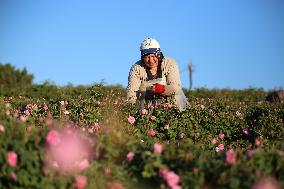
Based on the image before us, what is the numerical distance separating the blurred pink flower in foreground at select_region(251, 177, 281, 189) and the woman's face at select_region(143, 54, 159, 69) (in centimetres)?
556

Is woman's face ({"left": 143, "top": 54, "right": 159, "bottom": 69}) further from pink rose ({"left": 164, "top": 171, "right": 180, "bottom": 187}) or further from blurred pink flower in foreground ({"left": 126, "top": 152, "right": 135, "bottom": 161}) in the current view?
pink rose ({"left": 164, "top": 171, "right": 180, "bottom": 187})

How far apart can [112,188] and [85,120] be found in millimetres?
4276

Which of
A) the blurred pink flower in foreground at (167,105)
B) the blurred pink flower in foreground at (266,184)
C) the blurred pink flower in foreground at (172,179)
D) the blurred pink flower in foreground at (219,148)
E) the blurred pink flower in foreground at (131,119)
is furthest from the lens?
the blurred pink flower in foreground at (167,105)

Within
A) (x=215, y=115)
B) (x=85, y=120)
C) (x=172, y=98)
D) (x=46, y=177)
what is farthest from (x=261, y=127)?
(x=46, y=177)

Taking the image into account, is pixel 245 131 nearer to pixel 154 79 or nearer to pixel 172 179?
pixel 154 79

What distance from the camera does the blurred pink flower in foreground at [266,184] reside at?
405cm

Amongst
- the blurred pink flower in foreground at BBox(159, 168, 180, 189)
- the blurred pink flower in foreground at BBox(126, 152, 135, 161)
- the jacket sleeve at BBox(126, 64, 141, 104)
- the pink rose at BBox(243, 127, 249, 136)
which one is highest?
the jacket sleeve at BBox(126, 64, 141, 104)

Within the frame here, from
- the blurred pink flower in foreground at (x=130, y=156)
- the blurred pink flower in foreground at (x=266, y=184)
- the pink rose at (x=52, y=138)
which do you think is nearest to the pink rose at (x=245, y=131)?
the blurred pink flower in foreground at (x=130, y=156)

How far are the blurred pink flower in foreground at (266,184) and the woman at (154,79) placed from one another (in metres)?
5.42

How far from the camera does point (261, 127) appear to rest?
9.52 meters

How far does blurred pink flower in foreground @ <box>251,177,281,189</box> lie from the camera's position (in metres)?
4.05

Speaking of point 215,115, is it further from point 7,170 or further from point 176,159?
point 7,170

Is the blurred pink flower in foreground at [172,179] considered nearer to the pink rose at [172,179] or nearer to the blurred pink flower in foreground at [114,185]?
the pink rose at [172,179]

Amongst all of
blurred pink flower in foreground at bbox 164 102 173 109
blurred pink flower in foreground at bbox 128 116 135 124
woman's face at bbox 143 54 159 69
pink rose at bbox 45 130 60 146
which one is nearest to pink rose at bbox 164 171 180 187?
pink rose at bbox 45 130 60 146
